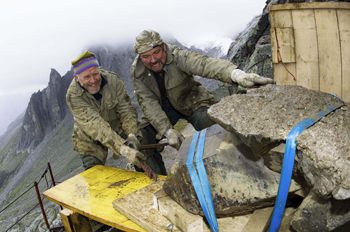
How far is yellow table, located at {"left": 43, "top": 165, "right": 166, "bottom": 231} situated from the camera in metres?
2.12

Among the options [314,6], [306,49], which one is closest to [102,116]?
[306,49]

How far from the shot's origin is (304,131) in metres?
1.35

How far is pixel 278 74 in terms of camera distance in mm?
4039

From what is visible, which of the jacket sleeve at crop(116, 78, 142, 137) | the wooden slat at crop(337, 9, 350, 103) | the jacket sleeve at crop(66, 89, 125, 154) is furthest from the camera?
the jacket sleeve at crop(116, 78, 142, 137)

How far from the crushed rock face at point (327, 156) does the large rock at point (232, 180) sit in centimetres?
27

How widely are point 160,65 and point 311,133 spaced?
239 cm

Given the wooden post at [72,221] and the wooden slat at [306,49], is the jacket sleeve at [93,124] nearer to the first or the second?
the wooden post at [72,221]

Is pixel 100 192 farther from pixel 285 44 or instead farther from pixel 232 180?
pixel 285 44

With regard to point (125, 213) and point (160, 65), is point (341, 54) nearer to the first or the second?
point (160, 65)

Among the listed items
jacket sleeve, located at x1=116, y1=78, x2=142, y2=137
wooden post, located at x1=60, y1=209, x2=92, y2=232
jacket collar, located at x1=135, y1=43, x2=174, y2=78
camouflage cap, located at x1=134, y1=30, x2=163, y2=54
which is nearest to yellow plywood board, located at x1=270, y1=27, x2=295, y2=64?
jacket collar, located at x1=135, y1=43, x2=174, y2=78

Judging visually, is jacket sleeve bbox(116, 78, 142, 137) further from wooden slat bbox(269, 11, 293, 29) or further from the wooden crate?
wooden slat bbox(269, 11, 293, 29)

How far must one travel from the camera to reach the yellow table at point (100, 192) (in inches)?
83.5

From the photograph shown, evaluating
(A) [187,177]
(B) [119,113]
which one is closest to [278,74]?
(B) [119,113]

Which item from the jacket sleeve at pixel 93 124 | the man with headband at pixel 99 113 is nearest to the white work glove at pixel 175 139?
the man with headband at pixel 99 113
